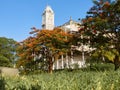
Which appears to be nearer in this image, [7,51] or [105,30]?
[105,30]

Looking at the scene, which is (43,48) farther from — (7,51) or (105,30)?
(7,51)

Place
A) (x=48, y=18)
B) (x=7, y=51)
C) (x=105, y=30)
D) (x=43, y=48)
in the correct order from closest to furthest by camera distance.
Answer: (x=105, y=30) < (x=43, y=48) < (x=7, y=51) < (x=48, y=18)

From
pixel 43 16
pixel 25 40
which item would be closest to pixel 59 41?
pixel 25 40

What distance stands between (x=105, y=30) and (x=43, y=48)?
8.35 m

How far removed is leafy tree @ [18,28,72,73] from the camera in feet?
86.6

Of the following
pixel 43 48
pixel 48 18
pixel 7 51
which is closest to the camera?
pixel 43 48

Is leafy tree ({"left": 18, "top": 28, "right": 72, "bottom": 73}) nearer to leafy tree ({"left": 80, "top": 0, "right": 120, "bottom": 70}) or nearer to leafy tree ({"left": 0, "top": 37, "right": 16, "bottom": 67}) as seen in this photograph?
leafy tree ({"left": 80, "top": 0, "right": 120, "bottom": 70})

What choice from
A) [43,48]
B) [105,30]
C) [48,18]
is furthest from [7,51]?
[105,30]

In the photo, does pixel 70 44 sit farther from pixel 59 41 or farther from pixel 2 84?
pixel 2 84

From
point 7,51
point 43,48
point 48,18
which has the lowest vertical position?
point 43,48

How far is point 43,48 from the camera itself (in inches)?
1099

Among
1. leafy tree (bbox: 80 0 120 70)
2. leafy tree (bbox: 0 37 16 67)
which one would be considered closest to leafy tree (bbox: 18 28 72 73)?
leafy tree (bbox: 80 0 120 70)

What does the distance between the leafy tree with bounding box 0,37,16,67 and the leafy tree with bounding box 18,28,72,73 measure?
2529 centimetres

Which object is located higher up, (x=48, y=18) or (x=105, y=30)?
(x=48, y=18)
